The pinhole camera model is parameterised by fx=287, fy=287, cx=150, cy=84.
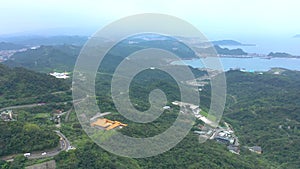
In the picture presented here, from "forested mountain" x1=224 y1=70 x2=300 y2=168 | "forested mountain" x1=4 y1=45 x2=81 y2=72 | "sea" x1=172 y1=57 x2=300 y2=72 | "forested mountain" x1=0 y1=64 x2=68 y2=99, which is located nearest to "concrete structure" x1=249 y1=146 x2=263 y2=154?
"forested mountain" x1=224 y1=70 x2=300 y2=168

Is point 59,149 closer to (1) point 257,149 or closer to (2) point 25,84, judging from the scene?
(2) point 25,84

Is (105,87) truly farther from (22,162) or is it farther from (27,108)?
(22,162)

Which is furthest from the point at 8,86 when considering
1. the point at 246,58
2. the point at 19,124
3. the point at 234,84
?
the point at 246,58

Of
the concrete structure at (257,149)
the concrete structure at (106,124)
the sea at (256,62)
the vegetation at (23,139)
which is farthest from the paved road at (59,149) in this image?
the sea at (256,62)

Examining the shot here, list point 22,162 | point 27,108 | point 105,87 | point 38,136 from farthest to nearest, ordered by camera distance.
→ point 105,87
point 27,108
point 38,136
point 22,162

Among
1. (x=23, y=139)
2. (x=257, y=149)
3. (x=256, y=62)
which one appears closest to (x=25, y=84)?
(x=23, y=139)

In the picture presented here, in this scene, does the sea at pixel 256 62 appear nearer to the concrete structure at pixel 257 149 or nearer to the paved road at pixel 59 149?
the concrete structure at pixel 257 149

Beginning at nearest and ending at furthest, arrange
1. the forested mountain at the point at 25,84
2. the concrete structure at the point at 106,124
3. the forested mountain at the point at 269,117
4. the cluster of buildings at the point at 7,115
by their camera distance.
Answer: the concrete structure at the point at 106,124 < the cluster of buildings at the point at 7,115 < the forested mountain at the point at 269,117 < the forested mountain at the point at 25,84

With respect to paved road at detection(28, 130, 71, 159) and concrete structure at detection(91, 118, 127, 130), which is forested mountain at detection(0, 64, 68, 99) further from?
paved road at detection(28, 130, 71, 159)

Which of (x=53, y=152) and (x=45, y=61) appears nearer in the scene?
(x=53, y=152)

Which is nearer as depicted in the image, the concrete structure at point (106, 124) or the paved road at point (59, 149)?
the paved road at point (59, 149)

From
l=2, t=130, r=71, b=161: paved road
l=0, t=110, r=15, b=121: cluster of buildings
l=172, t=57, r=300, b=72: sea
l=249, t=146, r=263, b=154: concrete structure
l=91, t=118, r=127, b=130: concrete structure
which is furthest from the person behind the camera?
l=172, t=57, r=300, b=72: sea
